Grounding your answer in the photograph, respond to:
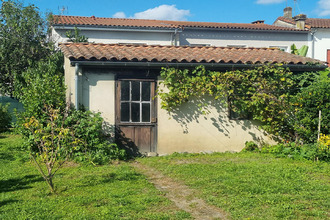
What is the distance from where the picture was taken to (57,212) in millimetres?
5375

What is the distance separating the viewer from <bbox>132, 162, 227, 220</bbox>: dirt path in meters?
5.38

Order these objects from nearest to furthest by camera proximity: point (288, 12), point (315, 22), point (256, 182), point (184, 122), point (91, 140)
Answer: point (256, 182), point (91, 140), point (184, 122), point (315, 22), point (288, 12)

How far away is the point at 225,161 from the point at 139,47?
4725 millimetres

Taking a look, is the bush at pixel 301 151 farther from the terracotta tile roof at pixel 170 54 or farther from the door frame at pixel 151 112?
the door frame at pixel 151 112

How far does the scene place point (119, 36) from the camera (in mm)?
19859

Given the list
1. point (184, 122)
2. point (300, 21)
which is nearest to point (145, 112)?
point (184, 122)

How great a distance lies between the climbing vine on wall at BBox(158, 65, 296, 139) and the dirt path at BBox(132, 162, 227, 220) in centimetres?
286

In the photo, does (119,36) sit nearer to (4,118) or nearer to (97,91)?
(4,118)

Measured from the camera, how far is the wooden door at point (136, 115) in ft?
33.6

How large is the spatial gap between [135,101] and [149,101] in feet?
1.31

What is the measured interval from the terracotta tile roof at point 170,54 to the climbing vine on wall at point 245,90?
1.09ft

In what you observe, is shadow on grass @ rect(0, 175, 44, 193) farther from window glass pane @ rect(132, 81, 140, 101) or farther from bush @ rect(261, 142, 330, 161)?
bush @ rect(261, 142, 330, 161)

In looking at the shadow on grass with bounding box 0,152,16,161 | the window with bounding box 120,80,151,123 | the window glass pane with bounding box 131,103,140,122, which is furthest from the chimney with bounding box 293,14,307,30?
the shadow on grass with bounding box 0,152,16,161

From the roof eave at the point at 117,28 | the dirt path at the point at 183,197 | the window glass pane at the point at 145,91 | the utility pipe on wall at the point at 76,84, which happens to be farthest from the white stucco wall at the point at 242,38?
the dirt path at the point at 183,197
